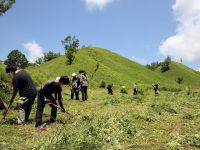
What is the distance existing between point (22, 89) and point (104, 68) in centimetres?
8599

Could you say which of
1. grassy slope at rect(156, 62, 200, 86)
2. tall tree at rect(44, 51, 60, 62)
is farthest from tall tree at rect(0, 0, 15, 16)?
grassy slope at rect(156, 62, 200, 86)

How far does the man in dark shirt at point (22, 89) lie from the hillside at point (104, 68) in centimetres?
6496

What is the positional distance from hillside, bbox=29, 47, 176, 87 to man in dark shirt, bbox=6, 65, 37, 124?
65.0 metres

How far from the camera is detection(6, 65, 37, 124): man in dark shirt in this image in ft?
46.8

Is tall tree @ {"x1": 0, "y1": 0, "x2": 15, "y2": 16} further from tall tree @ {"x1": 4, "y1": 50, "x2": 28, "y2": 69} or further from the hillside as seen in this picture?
tall tree @ {"x1": 4, "y1": 50, "x2": 28, "y2": 69}

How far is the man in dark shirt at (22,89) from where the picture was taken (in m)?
14.2

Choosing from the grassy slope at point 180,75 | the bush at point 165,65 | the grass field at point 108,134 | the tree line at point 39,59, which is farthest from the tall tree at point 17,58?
the grass field at point 108,134

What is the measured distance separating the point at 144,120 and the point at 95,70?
80.3m

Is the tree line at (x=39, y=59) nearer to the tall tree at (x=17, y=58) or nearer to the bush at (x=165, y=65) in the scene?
the tall tree at (x=17, y=58)

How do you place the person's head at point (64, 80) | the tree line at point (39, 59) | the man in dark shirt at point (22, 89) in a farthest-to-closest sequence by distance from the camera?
the tree line at point (39, 59) → the man in dark shirt at point (22, 89) → the person's head at point (64, 80)

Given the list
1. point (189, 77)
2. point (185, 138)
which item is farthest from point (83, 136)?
point (189, 77)

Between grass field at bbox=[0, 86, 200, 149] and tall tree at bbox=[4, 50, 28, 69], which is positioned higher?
tall tree at bbox=[4, 50, 28, 69]

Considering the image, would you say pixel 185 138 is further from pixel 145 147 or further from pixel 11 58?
pixel 11 58

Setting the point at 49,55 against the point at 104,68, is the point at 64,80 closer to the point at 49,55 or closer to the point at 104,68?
the point at 104,68
